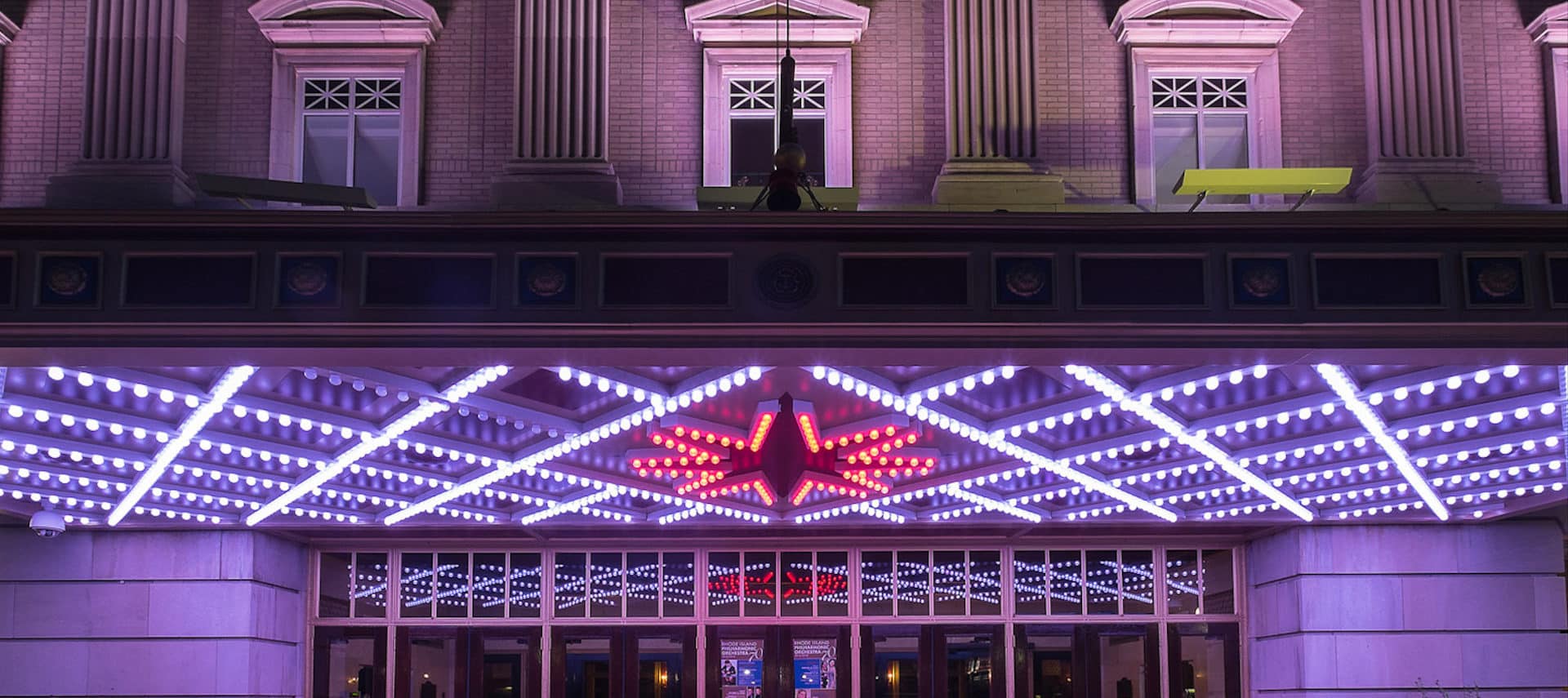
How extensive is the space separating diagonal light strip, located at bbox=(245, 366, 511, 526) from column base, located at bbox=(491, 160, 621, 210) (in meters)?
1.45

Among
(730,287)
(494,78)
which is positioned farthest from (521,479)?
(730,287)

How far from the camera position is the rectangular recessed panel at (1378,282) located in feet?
34.8

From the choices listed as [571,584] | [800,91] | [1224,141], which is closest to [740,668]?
[571,584]

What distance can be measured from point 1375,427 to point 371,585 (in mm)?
14798

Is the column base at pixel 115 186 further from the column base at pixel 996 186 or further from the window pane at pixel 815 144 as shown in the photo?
the column base at pixel 996 186

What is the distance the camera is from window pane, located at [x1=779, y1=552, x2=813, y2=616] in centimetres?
2261

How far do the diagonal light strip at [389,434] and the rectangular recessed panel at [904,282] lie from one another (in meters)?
3.07

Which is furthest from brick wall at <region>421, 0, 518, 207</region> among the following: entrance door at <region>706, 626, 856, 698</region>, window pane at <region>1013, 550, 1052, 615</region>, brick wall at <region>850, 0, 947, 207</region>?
window pane at <region>1013, 550, 1052, 615</region>

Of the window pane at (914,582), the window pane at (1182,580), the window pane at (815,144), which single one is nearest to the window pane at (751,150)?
the window pane at (815,144)

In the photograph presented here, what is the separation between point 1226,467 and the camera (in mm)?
16422

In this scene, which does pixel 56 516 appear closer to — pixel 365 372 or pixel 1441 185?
pixel 365 372

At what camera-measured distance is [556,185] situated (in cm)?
1257

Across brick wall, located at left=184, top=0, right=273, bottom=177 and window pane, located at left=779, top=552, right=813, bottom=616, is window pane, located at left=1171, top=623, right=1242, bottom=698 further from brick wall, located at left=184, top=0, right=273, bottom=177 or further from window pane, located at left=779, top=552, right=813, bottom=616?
brick wall, located at left=184, top=0, right=273, bottom=177

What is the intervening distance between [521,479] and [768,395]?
496cm
